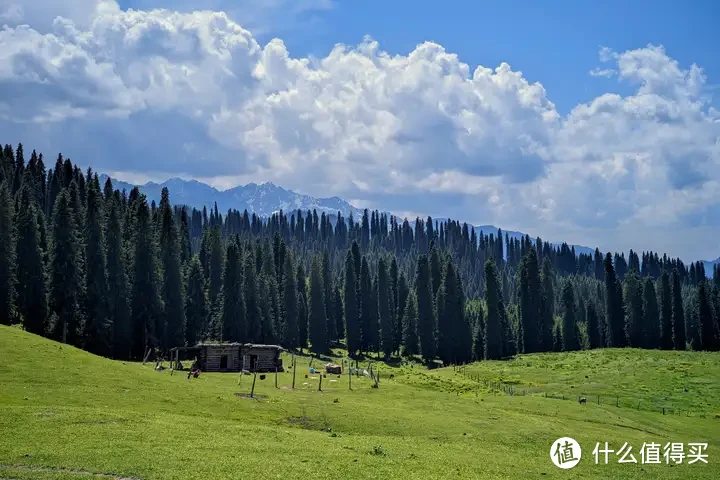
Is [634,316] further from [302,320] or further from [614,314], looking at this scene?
[302,320]

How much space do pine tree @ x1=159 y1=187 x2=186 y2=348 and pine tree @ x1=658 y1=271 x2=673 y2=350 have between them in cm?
11830

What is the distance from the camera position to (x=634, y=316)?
479ft

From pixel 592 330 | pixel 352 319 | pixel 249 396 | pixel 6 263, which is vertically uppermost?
pixel 6 263

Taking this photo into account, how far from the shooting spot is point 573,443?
39781 millimetres

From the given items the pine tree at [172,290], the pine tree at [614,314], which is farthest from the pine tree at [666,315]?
the pine tree at [172,290]

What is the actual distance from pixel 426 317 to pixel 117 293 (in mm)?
71161

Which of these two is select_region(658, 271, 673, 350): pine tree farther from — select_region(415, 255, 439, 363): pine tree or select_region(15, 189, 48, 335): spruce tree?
select_region(15, 189, 48, 335): spruce tree

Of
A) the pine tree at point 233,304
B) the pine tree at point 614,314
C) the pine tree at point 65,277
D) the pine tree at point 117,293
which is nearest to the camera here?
the pine tree at point 65,277

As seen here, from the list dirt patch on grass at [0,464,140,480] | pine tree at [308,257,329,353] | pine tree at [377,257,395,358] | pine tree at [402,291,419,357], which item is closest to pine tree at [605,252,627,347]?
pine tree at [402,291,419,357]

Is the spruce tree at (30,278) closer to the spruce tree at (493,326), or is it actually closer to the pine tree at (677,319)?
the spruce tree at (493,326)

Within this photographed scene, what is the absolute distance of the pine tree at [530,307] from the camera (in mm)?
137875

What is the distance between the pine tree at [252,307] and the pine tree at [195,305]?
5.55 m

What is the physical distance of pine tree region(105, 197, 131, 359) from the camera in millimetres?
81438

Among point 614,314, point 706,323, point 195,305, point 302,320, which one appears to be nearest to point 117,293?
point 195,305
